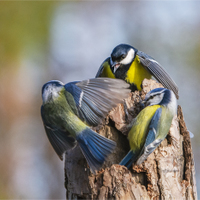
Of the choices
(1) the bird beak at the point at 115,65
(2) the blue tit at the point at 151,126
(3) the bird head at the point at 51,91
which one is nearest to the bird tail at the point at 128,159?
(2) the blue tit at the point at 151,126

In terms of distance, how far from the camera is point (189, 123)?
473 centimetres

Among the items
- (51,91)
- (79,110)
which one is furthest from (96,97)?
(51,91)

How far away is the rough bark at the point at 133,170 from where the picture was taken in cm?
192

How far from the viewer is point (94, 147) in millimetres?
2100

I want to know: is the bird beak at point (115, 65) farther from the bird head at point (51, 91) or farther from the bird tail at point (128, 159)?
the bird tail at point (128, 159)

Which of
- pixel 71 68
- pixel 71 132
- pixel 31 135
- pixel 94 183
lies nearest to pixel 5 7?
pixel 71 68

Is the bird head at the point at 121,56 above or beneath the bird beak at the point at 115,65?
above

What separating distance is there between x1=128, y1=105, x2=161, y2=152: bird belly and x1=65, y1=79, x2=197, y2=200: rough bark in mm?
79

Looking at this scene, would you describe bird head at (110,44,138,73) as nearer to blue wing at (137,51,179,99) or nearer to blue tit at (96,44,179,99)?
blue tit at (96,44,179,99)

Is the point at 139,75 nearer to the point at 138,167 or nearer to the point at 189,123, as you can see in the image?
the point at 138,167

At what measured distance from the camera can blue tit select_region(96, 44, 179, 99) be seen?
108 inches

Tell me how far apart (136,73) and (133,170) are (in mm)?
1133

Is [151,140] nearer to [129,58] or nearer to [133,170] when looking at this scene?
[133,170]

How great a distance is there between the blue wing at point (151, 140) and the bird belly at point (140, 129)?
4 centimetres
